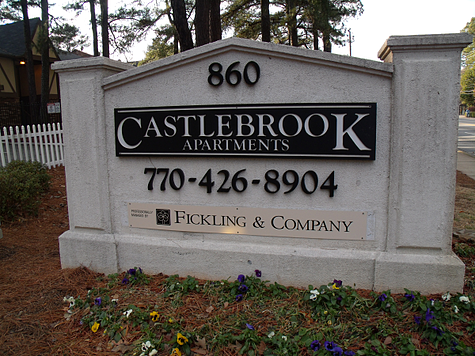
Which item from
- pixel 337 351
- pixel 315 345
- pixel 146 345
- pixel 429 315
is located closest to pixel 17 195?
pixel 146 345

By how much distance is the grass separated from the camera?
7.98 feet

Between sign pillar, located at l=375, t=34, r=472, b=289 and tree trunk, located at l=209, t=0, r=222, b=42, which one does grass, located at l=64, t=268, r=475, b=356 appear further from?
tree trunk, located at l=209, t=0, r=222, b=42

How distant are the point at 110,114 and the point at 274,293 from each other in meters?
2.20

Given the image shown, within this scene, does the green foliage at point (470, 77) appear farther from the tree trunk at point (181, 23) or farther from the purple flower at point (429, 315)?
the purple flower at point (429, 315)

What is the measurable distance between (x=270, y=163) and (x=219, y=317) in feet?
4.27

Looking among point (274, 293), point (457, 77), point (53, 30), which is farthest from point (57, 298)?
point (53, 30)

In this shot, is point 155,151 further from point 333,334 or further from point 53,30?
point 53,30

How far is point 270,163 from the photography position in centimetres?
321

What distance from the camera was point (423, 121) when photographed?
9.36 feet

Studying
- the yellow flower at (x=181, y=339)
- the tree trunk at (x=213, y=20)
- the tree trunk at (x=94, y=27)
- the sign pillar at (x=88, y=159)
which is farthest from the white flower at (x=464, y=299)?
the tree trunk at (x=94, y=27)

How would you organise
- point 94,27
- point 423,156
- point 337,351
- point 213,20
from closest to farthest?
1. point 337,351
2. point 423,156
3. point 213,20
4. point 94,27

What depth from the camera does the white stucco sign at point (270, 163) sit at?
2898 millimetres

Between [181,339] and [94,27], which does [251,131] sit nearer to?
[181,339]

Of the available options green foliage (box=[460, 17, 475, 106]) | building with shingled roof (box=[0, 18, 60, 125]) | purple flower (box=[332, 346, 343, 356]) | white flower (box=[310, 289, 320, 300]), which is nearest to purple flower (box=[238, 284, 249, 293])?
white flower (box=[310, 289, 320, 300])
